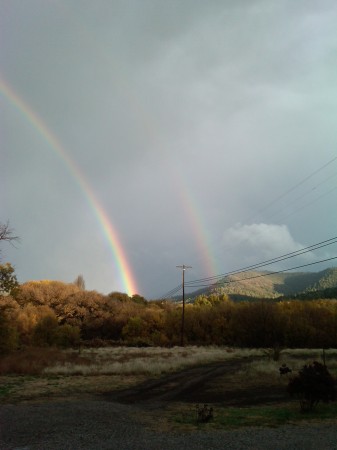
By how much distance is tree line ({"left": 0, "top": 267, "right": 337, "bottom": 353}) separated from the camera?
6638 cm

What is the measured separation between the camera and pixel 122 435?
11172mm

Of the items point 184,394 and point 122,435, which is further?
→ point 184,394

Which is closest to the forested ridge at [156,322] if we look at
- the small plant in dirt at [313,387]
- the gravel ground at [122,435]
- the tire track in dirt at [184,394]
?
the tire track in dirt at [184,394]

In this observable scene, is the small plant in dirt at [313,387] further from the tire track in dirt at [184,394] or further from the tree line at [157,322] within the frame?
the tree line at [157,322]

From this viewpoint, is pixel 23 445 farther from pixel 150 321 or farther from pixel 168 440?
pixel 150 321

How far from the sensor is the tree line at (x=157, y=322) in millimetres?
66375

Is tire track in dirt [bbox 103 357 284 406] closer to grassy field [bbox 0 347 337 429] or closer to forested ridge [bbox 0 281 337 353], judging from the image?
grassy field [bbox 0 347 337 429]

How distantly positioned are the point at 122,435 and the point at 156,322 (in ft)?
229

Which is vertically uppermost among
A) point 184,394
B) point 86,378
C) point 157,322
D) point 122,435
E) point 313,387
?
point 157,322

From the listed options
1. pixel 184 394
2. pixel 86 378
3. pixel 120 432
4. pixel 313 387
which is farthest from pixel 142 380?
pixel 120 432

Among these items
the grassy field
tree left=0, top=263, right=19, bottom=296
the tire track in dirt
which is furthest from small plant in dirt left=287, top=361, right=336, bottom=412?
tree left=0, top=263, right=19, bottom=296

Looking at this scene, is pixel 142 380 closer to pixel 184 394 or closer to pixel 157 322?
pixel 184 394

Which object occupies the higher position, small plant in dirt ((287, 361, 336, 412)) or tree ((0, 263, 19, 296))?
tree ((0, 263, 19, 296))

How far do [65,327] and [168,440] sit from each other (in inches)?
2417
